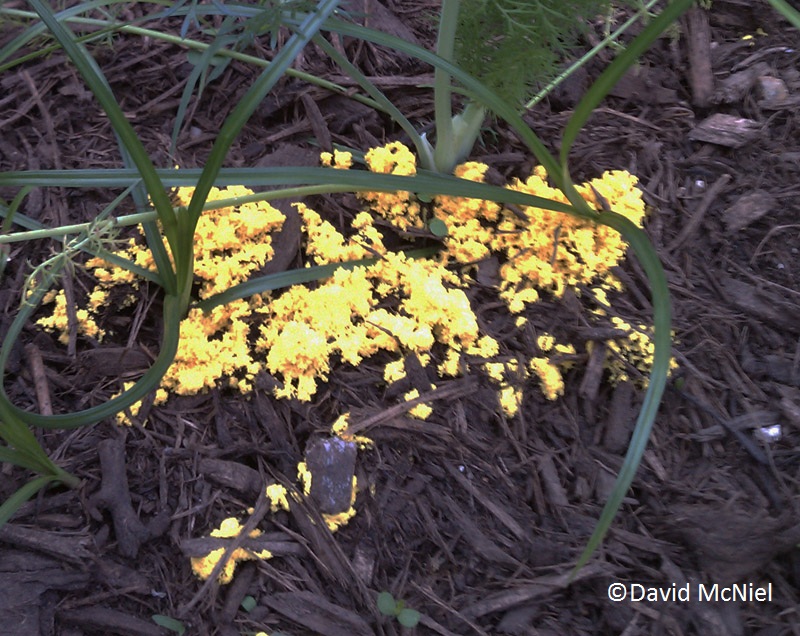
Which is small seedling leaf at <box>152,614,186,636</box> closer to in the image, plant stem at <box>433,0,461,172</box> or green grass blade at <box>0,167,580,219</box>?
green grass blade at <box>0,167,580,219</box>

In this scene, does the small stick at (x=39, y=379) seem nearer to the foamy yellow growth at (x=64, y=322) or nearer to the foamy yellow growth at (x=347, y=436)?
the foamy yellow growth at (x=64, y=322)

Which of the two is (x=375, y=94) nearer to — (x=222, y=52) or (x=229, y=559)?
(x=222, y=52)

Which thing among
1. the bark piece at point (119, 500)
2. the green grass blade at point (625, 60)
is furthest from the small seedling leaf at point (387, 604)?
the green grass blade at point (625, 60)

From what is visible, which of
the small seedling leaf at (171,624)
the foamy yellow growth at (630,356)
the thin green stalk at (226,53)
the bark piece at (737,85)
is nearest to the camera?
the small seedling leaf at (171,624)

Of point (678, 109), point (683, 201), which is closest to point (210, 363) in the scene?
point (683, 201)

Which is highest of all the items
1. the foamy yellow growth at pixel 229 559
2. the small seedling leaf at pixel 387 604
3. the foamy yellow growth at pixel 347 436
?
the foamy yellow growth at pixel 347 436

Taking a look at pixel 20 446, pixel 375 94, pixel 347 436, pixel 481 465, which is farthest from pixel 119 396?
pixel 375 94

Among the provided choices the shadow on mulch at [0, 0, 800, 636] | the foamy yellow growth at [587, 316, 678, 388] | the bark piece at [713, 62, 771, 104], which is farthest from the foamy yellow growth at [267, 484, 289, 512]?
the bark piece at [713, 62, 771, 104]
